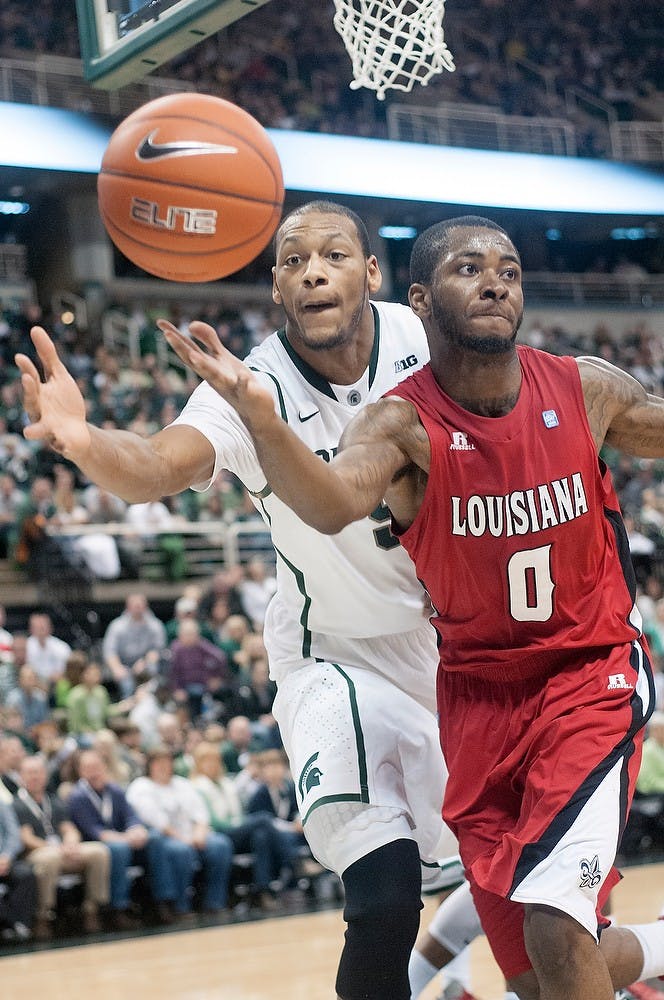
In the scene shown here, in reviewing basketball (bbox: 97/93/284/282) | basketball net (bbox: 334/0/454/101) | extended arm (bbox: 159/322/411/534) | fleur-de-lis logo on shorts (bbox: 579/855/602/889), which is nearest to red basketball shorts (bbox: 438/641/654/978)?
fleur-de-lis logo on shorts (bbox: 579/855/602/889)

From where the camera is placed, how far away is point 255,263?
72.1ft

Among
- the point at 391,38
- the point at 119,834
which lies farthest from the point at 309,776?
the point at 119,834

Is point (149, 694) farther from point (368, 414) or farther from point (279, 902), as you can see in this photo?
point (368, 414)

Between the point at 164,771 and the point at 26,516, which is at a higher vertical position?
the point at 26,516

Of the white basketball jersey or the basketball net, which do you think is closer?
the white basketball jersey

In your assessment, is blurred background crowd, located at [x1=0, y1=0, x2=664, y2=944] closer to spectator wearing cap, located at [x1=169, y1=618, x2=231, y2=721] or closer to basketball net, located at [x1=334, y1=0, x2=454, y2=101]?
spectator wearing cap, located at [x1=169, y1=618, x2=231, y2=721]

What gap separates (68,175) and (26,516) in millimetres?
6321

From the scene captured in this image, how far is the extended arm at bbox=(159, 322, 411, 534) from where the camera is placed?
283 centimetres

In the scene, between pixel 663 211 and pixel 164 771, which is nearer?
pixel 164 771

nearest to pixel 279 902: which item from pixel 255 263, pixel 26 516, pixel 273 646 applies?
pixel 26 516

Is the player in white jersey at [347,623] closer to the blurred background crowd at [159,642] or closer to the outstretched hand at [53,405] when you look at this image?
the outstretched hand at [53,405]

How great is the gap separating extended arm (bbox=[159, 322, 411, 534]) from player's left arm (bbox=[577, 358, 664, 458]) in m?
0.77

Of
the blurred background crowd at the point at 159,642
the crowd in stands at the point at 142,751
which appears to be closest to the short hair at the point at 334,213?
the blurred background crowd at the point at 159,642

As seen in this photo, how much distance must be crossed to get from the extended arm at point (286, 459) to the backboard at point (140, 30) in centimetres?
234
